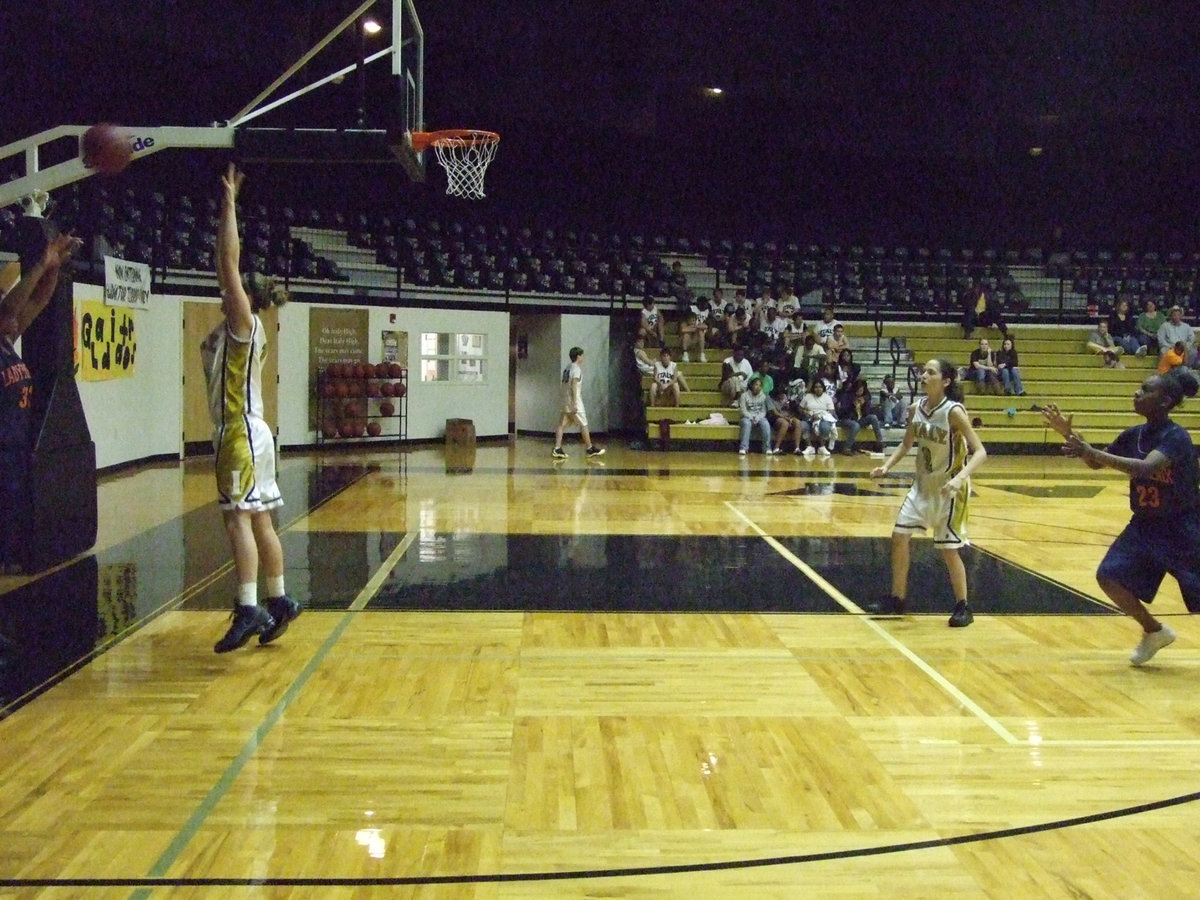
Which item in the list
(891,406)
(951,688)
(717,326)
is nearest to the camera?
(951,688)

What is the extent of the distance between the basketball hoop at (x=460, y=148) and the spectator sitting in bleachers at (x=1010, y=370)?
36.5ft

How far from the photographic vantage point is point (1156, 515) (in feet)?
19.0

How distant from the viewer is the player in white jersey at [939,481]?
681 cm

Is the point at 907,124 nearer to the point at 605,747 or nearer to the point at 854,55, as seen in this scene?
the point at 854,55

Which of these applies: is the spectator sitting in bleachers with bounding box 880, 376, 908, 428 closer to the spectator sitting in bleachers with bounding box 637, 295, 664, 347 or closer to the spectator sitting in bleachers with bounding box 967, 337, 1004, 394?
the spectator sitting in bleachers with bounding box 967, 337, 1004, 394

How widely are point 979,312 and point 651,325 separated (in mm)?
6464

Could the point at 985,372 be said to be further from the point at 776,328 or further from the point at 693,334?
the point at 693,334

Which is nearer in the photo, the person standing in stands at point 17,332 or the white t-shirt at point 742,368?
the person standing in stands at point 17,332

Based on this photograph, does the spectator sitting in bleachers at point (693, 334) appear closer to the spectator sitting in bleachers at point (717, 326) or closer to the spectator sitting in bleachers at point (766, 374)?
the spectator sitting in bleachers at point (717, 326)

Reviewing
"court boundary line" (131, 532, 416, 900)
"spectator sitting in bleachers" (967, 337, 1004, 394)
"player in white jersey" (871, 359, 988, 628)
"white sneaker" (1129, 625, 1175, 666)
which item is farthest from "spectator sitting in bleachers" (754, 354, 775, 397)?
"white sneaker" (1129, 625, 1175, 666)

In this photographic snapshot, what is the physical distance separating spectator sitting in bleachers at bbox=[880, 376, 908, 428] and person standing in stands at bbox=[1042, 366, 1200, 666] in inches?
545

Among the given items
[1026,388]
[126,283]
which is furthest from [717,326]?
[126,283]

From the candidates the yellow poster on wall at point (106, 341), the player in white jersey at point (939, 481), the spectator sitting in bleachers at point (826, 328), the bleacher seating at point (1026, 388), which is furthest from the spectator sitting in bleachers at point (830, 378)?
the player in white jersey at point (939, 481)

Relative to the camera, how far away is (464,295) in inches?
866
